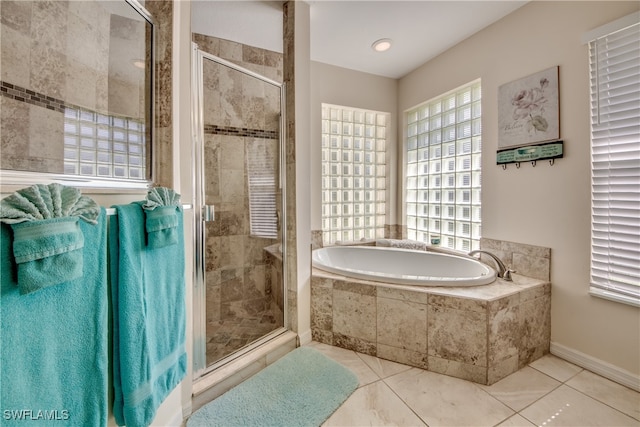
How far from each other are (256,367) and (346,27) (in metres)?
A: 2.82

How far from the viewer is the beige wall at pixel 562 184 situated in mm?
1610

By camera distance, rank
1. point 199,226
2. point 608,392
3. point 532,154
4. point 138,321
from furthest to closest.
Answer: point 532,154, point 199,226, point 608,392, point 138,321

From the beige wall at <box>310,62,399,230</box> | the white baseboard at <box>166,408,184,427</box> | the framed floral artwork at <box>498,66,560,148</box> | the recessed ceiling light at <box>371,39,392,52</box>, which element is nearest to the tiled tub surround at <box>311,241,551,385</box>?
the framed floral artwork at <box>498,66,560,148</box>

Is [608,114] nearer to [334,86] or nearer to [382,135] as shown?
[382,135]

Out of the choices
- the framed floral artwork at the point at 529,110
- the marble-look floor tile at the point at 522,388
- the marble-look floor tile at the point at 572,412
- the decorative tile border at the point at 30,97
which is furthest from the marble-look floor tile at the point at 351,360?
the framed floral artwork at the point at 529,110

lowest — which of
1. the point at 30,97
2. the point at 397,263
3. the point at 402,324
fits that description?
the point at 402,324

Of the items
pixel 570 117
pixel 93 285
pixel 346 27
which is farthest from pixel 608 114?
pixel 93 285

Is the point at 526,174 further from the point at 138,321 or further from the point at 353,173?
the point at 138,321

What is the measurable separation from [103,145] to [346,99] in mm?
2556

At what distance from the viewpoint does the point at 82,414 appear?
65 centimetres

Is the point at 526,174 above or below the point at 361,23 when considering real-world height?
below

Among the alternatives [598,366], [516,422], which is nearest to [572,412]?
[516,422]

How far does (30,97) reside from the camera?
813mm

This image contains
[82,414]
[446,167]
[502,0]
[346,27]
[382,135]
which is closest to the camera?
[82,414]
